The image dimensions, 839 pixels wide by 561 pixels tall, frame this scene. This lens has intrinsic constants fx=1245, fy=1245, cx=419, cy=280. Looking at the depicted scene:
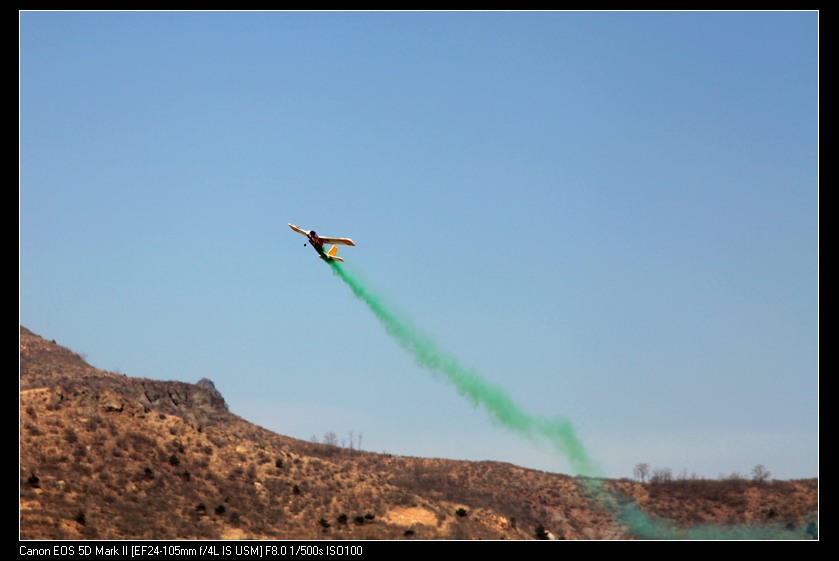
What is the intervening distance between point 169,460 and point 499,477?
34982 millimetres

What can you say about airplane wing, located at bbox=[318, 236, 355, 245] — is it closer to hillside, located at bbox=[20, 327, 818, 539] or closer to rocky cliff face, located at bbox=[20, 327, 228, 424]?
hillside, located at bbox=[20, 327, 818, 539]

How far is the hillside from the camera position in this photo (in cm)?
9275

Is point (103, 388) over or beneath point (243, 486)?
over

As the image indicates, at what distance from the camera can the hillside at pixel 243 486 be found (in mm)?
92750

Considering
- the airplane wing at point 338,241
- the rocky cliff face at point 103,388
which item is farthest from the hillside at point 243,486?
the airplane wing at point 338,241

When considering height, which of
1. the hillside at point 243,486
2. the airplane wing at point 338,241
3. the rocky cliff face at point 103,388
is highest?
the airplane wing at point 338,241

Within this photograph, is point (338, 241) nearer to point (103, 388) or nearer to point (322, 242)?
point (322, 242)

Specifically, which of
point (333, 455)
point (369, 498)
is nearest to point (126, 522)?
point (369, 498)

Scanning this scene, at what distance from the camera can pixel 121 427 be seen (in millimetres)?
106000

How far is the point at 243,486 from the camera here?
102625 millimetres

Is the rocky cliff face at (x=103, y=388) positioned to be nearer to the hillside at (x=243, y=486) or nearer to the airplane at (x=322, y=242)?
the hillside at (x=243, y=486)

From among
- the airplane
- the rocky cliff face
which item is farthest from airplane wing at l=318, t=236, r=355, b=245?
the rocky cliff face

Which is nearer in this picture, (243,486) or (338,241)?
(338,241)

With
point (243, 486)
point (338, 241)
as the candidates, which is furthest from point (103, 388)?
point (338, 241)
